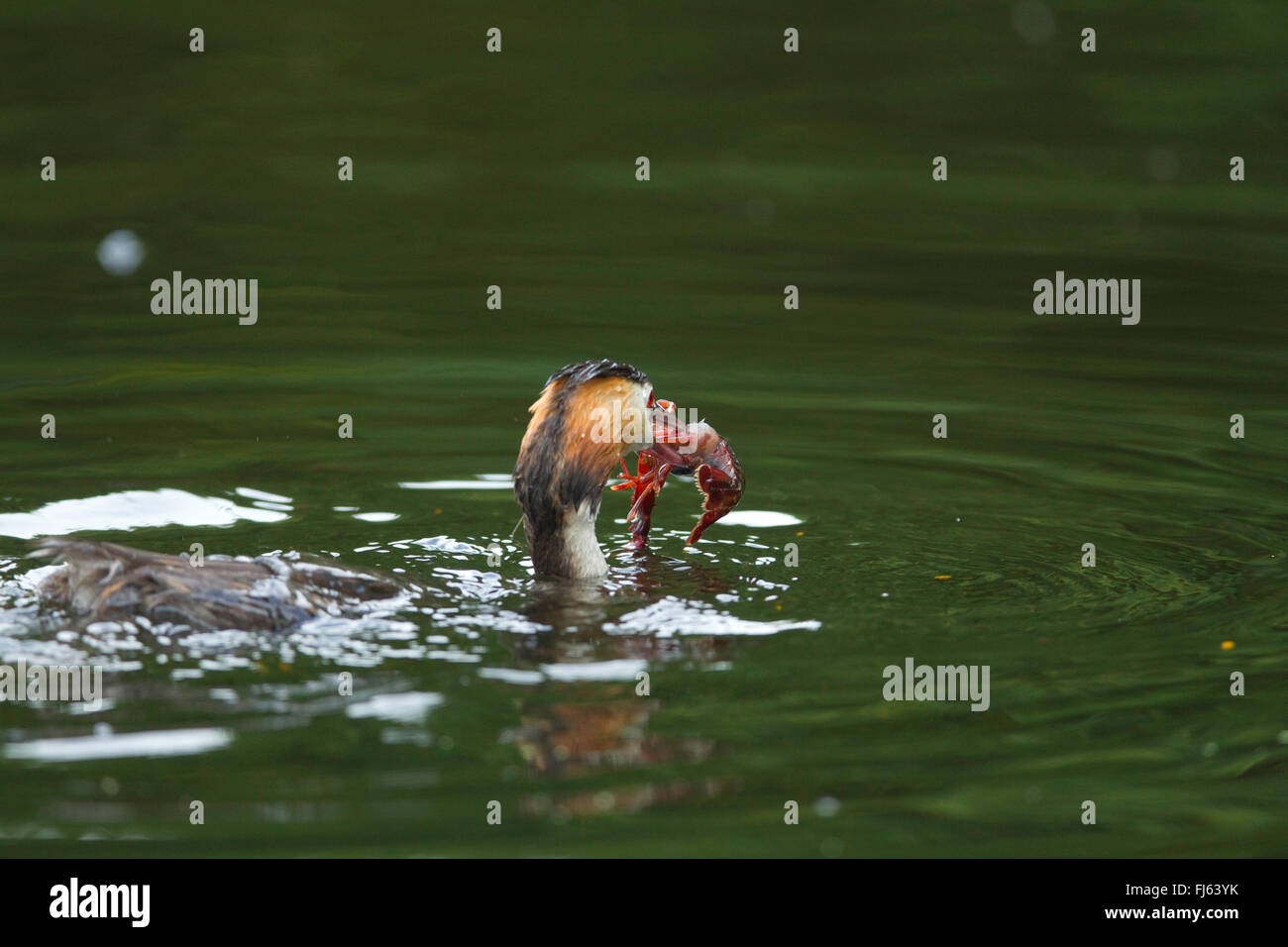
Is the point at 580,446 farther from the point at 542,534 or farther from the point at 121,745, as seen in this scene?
the point at 121,745

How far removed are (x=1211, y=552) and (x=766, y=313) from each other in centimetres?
493

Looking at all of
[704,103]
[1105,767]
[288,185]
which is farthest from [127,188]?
[1105,767]

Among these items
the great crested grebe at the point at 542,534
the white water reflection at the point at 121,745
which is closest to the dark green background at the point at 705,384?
the white water reflection at the point at 121,745

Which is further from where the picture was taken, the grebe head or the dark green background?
the grebe head

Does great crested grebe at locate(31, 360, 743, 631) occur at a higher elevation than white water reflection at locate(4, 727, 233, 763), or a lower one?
higher

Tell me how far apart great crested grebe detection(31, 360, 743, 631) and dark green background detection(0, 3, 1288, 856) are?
21cm

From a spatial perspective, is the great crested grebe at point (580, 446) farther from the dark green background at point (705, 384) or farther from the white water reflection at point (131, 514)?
the white water reflection at point (131, 514)

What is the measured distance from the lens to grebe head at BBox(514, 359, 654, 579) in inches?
276

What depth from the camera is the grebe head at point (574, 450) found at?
7.00m

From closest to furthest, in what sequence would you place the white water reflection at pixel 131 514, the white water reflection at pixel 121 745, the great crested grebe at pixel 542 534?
the white water reflection at pixel 121 745, the great crested grebe at pixel 542 534, the white water reflection at pixel 131 514

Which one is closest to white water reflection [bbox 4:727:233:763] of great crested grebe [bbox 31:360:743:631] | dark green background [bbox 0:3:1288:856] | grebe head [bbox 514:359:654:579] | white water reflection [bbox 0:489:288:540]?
dark green background [bbox 0:3:1288:856]

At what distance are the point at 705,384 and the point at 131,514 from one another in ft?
12.9

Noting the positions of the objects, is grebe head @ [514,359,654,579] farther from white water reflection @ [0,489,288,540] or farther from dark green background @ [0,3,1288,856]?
white water reflection @ [0,489,288,540]

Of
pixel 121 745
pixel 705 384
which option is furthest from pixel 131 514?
pixel 705 384
